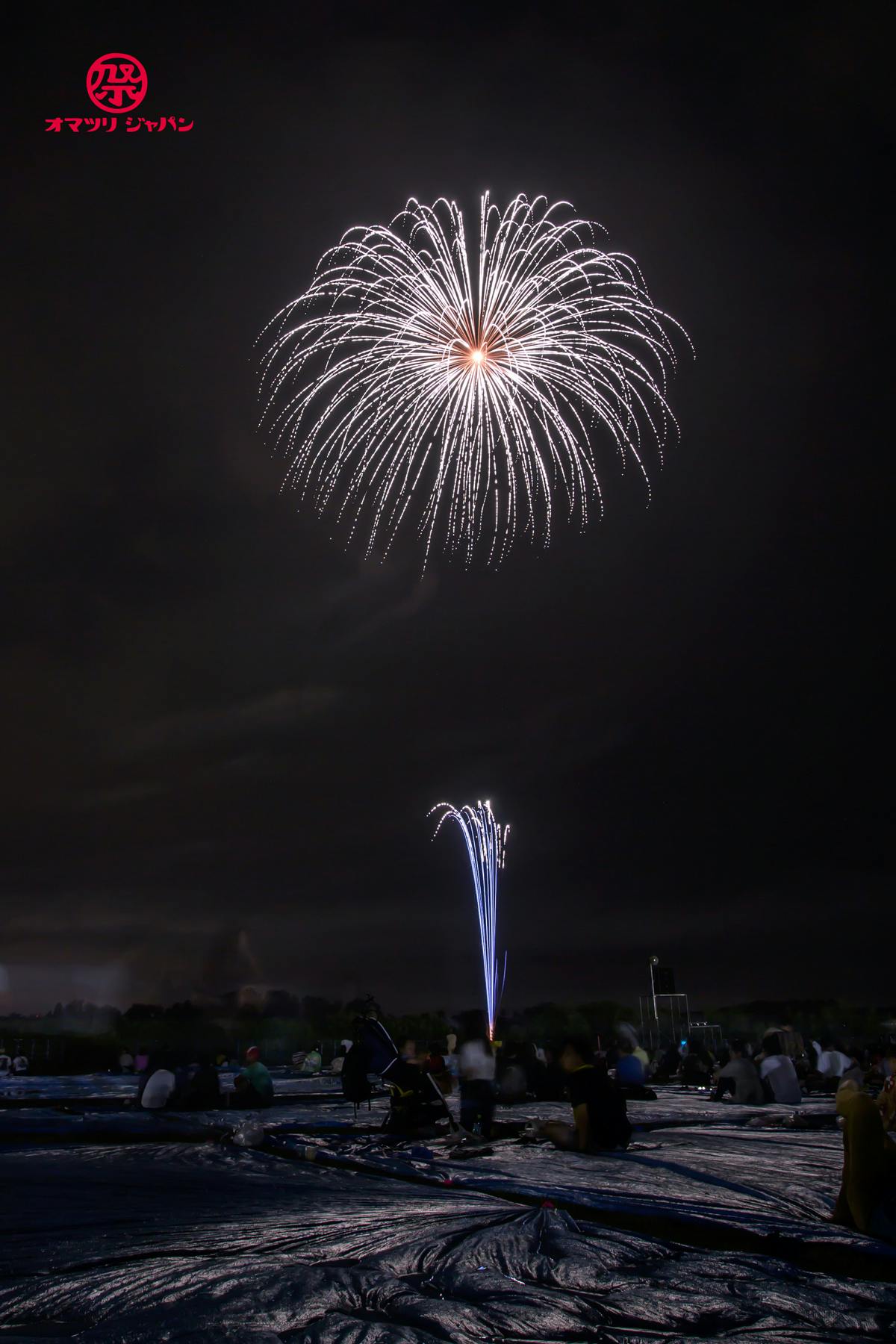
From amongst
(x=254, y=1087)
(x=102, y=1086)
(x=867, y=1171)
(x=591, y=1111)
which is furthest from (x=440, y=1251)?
(x=102, y=1086)

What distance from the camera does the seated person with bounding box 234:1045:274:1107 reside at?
16875 millimetres

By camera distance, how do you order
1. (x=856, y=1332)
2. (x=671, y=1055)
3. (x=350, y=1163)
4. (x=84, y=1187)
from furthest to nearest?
1. (x=671, y=1055)
2. (x=350, y=1163)
3. (x=84, y=1187)
4. (x=856, y=1332)

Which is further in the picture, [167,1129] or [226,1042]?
[226,1042]

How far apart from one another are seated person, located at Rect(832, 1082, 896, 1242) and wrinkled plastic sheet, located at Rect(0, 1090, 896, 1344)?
0.20 meters

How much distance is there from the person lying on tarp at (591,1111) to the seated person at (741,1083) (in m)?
7.36

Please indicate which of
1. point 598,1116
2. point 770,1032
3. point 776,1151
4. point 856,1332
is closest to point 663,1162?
point 598,1116

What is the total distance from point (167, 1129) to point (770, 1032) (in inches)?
532

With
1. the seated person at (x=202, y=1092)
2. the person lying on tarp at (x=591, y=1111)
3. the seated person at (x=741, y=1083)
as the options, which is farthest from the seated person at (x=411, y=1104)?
the seated person at (x=741, y=1083)

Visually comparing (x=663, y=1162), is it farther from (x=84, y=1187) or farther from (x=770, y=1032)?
(x=770, y=1032)

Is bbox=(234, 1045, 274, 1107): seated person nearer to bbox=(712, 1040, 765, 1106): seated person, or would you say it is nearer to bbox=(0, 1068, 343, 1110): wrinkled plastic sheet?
bbox=(0, 1068, 343, 1110): wrinkled plastic sheet

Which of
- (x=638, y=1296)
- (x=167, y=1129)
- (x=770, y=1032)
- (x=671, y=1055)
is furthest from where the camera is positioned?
(x=671, y=1055)

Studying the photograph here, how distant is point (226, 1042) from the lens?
45.2 metres

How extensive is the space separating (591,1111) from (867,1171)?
4.07m

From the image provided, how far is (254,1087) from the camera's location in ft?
55.4
